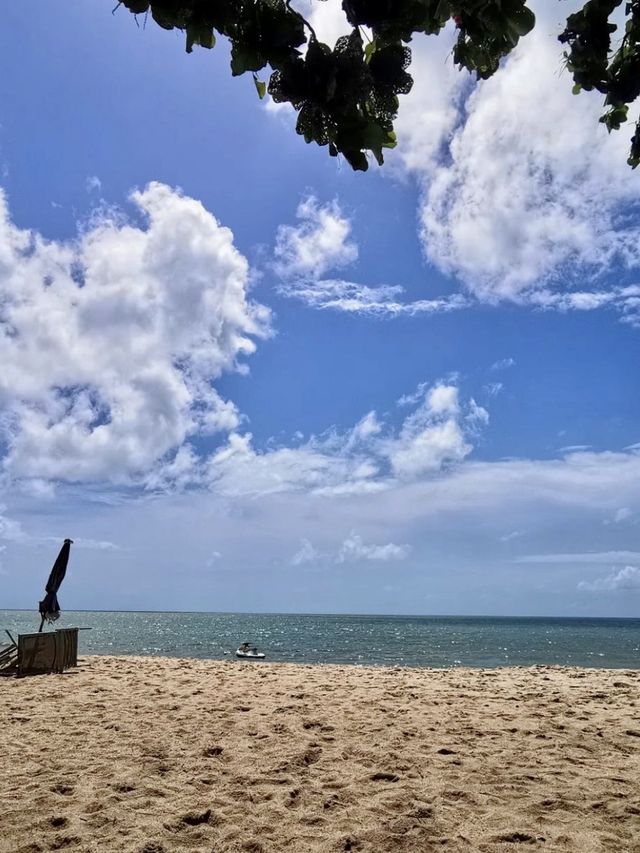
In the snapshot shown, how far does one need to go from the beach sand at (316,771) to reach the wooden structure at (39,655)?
238 cm

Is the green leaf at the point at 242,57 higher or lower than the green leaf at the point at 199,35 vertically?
lower

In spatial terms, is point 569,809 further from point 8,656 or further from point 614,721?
point 8,656

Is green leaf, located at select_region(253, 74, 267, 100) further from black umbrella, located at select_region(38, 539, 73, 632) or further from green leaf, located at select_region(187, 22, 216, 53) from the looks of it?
black umbrella, located at select_region(38, 539, 73, 632)

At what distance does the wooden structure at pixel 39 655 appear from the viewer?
37.8 ft

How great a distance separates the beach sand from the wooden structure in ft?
7.81

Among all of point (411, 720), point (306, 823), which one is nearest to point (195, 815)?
point (306, 823)

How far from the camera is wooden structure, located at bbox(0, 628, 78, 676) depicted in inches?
453

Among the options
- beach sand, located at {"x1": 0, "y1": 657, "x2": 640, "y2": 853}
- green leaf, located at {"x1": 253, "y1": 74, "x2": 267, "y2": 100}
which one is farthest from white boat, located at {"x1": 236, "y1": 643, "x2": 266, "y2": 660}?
green leaf, located at {"x1": 253, "y1": 74, "x2": 267, "y2": 100}

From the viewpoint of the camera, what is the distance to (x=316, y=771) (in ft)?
17.0

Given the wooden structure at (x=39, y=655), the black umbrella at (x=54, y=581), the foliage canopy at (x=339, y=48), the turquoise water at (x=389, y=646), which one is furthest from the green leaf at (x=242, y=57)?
the turquoise water at (x=389, y=646)

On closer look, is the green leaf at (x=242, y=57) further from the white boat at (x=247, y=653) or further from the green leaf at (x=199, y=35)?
the white boat at (x=247, y=653)

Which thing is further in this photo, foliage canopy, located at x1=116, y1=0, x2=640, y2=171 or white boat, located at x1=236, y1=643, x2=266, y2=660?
white boat, located at x1=236, y1=643, x2=266, y2=660

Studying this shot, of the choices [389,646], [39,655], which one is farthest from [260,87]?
[389,646]

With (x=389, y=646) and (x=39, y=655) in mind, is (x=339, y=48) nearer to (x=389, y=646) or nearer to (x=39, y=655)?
(x=39, y=655)
